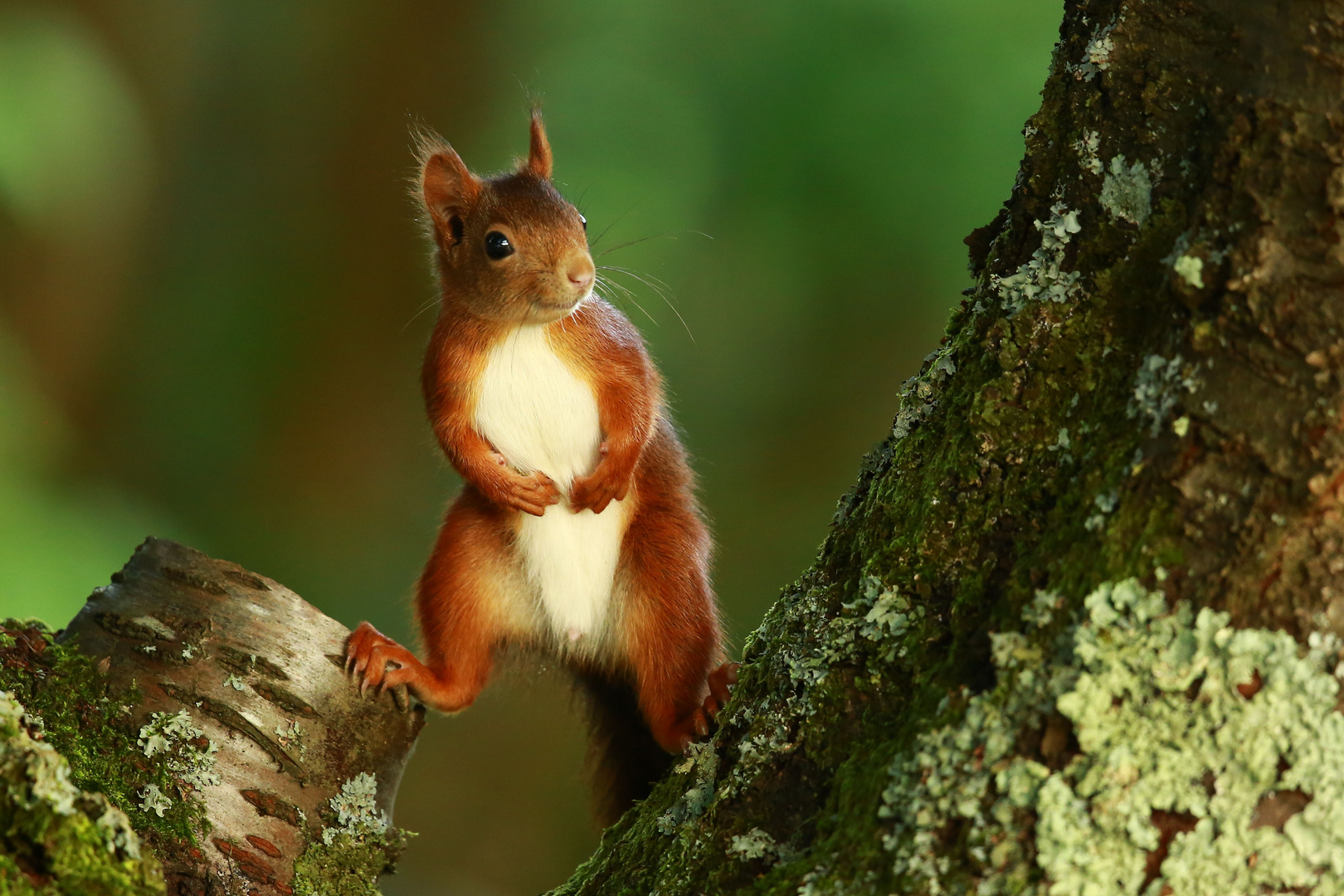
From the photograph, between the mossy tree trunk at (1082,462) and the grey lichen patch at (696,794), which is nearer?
the mossy tree trunk at (1082,462)

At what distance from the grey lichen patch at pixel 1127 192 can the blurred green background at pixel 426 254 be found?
8.91 feet

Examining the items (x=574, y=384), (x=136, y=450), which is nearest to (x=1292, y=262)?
(x=574, y=384)

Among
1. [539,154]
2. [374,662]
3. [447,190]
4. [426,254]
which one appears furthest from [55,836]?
[426,254]

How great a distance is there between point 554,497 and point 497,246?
0.52 metres

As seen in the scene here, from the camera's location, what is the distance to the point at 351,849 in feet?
5.64

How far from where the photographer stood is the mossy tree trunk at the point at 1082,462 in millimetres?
998

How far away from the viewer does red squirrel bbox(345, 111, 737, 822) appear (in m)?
2.18

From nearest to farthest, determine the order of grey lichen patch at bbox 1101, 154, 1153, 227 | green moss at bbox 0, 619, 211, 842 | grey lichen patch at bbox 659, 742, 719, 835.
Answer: grey lichen patch at bbox 1101, 154, 1153, 227 → grey lichen patch at bbox 659, 742, 719, 835 → green moss at bbox 0, 619, 211, 842

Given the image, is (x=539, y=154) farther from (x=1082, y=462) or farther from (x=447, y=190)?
(x=1082, y=462)

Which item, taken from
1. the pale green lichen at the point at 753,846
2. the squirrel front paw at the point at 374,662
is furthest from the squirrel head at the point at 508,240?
the pale green lichen at the point at 753,846

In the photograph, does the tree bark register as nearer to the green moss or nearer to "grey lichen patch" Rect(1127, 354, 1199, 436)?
the green moss

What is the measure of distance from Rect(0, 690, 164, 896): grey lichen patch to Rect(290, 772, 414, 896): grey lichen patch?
56cm

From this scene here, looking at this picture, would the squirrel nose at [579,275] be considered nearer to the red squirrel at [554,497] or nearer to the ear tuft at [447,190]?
the red squirrel at [554,497]

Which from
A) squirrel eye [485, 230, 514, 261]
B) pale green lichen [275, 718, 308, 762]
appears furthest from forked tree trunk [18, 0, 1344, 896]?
squirrel eye [485, 230, 514, 261]
